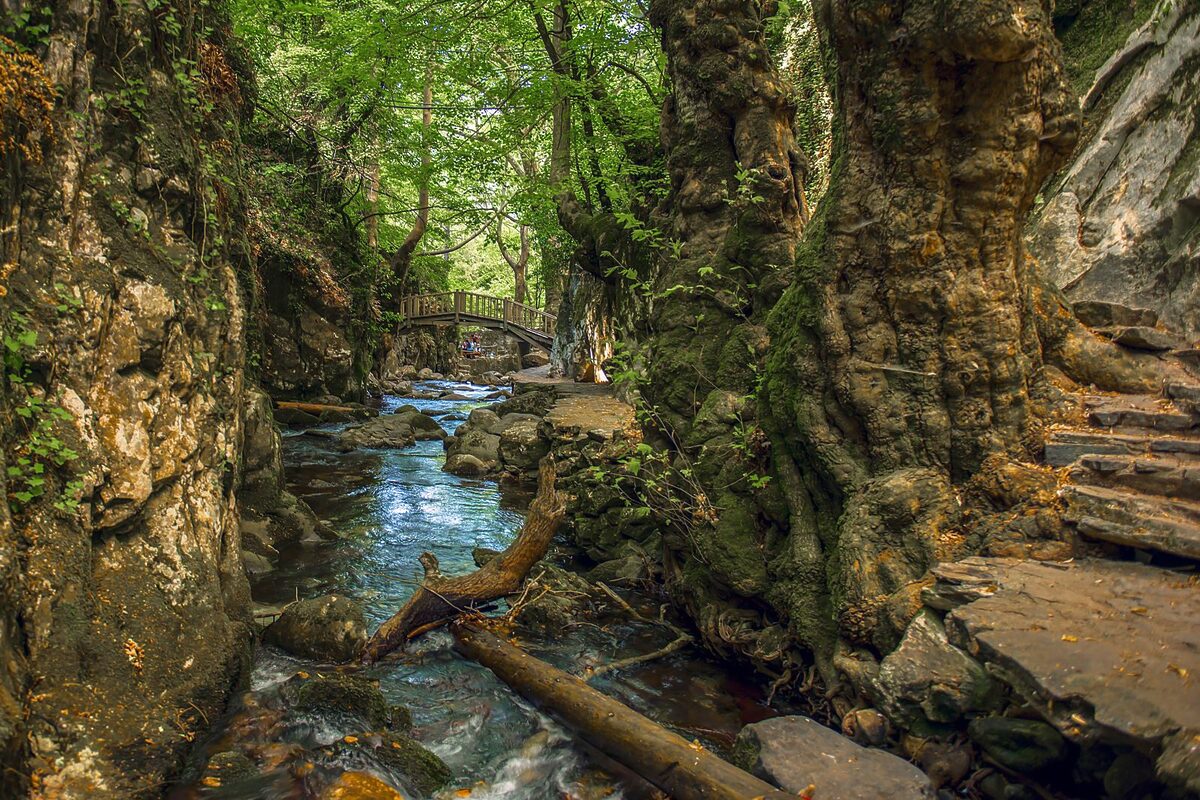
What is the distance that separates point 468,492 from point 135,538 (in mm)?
7646

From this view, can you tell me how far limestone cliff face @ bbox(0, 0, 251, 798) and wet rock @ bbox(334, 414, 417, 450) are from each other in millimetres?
9266

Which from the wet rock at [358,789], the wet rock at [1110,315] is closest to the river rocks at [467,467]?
the wet rock at [358,789]

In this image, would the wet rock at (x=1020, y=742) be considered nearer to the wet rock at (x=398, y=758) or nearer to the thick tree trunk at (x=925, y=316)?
the thick tree trunk at (x=925, y=316)

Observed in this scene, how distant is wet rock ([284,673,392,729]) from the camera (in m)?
5.09

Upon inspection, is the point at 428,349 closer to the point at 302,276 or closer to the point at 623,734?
the point at 302,276

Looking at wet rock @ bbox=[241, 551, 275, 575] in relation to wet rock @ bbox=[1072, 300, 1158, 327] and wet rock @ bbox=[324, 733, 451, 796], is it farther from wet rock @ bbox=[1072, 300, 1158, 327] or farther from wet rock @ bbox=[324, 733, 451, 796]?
wet rock @ bbox=[1072, 300, 1158, 327]

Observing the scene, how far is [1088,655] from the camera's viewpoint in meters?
3.31

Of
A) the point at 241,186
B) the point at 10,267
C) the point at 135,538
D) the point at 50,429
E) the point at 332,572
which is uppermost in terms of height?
the point at 241,186

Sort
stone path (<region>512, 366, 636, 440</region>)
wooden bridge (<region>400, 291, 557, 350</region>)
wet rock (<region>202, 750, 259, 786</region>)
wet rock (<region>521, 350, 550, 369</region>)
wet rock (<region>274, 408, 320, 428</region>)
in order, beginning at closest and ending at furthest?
1. wet rock (<region>202, 750, 259, 786</region>)
2. stone path (<region>512, 366, 636, 440</region>)
3. wet rock (<region>274, 408, 320, 428</region>)
4. wooden bridge (<region>400, 291, 557, 350</region>)
5. wet rock (<region>521, 350, 550, 369</region>)

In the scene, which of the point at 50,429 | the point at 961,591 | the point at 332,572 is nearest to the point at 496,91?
the point at 332,572

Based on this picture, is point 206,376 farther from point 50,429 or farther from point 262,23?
point 262,23

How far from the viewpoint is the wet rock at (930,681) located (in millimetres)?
3756

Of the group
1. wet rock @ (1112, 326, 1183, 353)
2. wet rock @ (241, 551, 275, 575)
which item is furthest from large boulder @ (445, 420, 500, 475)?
wet rock @ (1112, 326, 1183, 353)

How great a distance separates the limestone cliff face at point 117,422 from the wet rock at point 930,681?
424 centimetres
